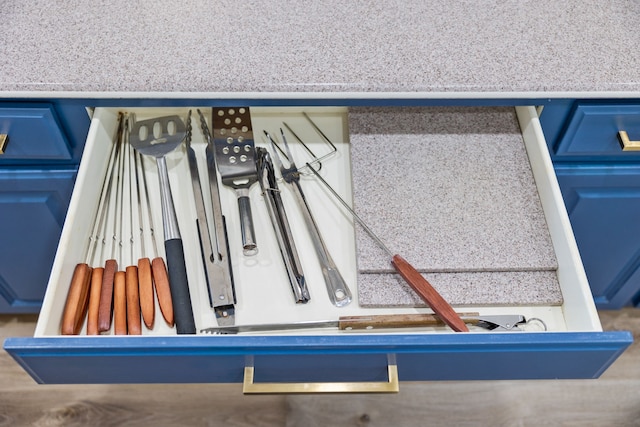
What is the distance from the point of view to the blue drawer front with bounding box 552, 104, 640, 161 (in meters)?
0.80

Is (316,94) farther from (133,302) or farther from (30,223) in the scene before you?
(30,223)

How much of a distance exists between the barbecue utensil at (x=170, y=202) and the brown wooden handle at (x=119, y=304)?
58 millimetres

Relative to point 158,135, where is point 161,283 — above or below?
below

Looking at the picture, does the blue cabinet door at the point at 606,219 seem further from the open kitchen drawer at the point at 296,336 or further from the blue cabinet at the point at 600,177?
the open kitchen drawer at the point at 296,336

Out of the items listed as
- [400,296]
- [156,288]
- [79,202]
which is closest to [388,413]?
[400,296]

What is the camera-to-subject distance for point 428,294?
2.48 feet

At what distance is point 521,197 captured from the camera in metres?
0.86

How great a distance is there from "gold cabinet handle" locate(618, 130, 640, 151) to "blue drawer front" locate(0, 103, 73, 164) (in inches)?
28.8

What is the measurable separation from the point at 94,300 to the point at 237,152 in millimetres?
281

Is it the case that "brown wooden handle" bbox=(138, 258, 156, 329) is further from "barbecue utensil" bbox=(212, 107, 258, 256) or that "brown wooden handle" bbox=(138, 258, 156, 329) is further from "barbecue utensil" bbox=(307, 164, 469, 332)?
"barbecue utensil" bbox=(307, 164, 469, 332)

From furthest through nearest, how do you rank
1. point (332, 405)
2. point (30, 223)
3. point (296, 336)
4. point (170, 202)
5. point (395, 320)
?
point (332, 405) → point (30, 223) → point (170, 202) → point (395, 320) → point (296, 336)

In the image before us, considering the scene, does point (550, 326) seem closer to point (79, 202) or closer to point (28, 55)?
point (79, 202)

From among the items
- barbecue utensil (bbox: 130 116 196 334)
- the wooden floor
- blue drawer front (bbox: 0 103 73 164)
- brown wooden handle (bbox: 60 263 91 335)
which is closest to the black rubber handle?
barbecue utensil (bbox: 130 116 196 334)

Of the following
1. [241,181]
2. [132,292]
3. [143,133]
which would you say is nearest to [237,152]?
[241,181]
